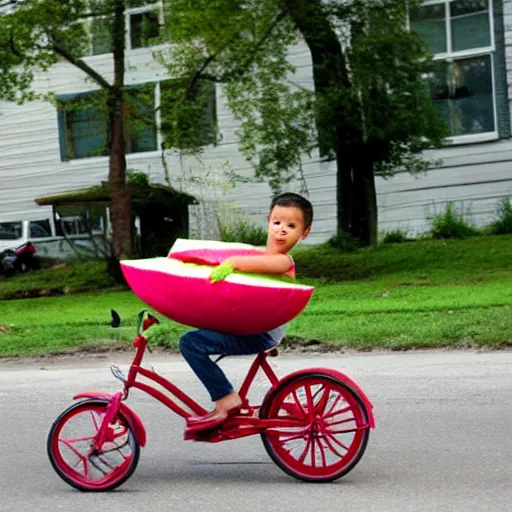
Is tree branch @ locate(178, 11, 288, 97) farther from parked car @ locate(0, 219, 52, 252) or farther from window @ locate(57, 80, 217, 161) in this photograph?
parked car @ locate(0, 219, 52, 252)

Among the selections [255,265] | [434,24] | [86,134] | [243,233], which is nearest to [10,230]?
[86,134]

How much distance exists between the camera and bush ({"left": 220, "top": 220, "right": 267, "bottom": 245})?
83.2 feet

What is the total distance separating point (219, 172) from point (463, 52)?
19.1 ft

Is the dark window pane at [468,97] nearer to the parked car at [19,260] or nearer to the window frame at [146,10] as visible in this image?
the window frame at [146,10]

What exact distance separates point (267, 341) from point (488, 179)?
63.1 ft

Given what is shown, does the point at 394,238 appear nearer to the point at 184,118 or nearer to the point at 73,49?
the point at 184,118

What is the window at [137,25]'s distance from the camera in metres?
21.3

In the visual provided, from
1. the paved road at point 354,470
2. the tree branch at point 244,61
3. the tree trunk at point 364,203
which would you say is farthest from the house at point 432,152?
the paved road at point 354,470

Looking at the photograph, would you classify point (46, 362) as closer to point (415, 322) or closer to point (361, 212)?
point (415, 322)

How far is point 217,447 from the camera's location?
7.39m

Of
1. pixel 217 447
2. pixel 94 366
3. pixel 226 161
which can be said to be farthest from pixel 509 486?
pixel 226 161

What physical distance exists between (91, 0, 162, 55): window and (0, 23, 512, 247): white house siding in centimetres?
155

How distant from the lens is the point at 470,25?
24750 millimetres

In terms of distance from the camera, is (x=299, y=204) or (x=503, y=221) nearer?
(x=299, y=204)
